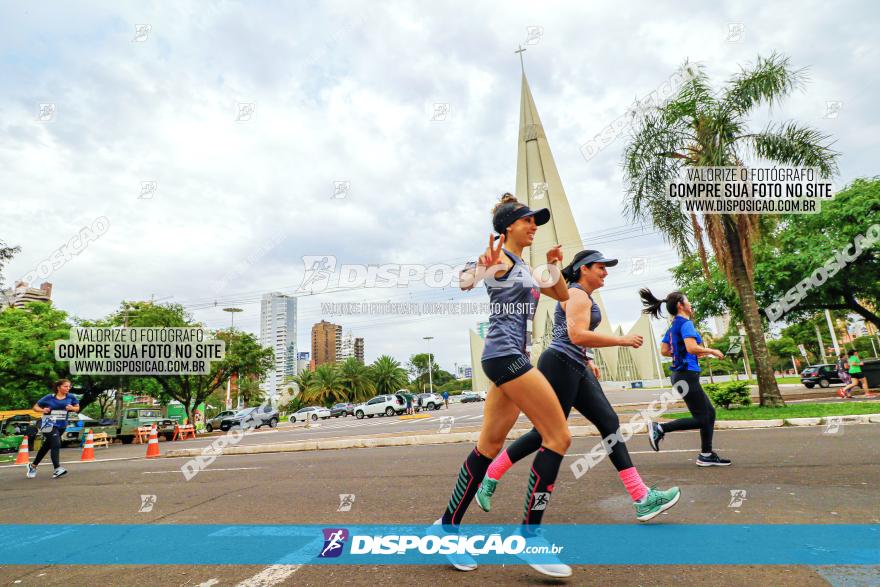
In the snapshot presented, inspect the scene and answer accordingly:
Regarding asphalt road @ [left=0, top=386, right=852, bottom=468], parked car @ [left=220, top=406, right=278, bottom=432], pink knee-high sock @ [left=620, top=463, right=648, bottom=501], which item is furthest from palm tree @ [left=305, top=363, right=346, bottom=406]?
pink knee-high sock @ [left=620, top=463, right=648, bottom=501]

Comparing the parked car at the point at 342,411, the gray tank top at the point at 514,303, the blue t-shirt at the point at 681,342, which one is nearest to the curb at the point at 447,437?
the blue t-shirt at the point at 681,342

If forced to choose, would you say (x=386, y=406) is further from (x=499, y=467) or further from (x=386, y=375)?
(x=499, y=467)

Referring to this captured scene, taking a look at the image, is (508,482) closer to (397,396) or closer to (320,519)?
(320,519)

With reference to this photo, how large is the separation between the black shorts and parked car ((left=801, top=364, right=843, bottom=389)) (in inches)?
1154

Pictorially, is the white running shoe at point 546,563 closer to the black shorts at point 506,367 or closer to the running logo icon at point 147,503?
the black shorts at point 506,367

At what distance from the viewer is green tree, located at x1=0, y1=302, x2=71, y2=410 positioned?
23.2 m

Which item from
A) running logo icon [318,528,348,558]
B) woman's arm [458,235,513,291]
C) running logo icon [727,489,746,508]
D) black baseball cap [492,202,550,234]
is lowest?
running logo icon [727,489,746,508]

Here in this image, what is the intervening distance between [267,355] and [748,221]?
27720mm

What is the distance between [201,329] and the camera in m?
28.5

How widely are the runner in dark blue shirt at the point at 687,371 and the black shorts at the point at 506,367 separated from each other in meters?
3.22

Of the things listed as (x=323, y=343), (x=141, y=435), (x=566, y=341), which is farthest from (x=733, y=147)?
(x=323, y=343)

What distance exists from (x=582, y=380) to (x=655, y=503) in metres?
0.86

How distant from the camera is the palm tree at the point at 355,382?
62250 millimetres

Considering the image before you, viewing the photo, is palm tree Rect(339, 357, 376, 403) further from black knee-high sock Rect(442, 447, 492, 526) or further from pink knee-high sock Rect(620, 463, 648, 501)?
black knee-high sock Rect(442, 447, 492, 526)
